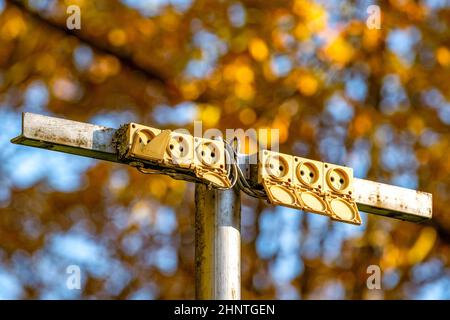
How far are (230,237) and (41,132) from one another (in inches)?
45.0

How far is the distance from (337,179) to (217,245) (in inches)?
34.0

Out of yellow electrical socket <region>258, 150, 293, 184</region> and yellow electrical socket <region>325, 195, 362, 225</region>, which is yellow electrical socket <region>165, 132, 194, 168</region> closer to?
yellow electrical socket <region>258, 150, 293, 184</region>

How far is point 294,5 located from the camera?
13.8 metres

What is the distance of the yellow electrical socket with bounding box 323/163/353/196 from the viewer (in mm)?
7887

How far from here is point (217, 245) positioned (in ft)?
24.6

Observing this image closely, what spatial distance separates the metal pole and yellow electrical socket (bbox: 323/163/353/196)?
0.55 meters

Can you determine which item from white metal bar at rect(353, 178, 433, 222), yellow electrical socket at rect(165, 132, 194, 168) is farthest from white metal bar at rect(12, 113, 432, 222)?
white metal bar at rect(353, 178, 433, 222)

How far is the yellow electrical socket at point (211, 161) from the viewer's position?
7504 millimetres

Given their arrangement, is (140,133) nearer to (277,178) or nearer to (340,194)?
(277,178)

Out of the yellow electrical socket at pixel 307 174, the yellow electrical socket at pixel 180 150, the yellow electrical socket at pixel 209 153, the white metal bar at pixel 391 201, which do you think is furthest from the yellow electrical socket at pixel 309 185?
the yellow electrical socket at pixel 180 150

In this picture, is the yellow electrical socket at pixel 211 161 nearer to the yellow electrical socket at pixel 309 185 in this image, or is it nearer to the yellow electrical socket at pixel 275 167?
the yellow electrical socket at pixel 275 167

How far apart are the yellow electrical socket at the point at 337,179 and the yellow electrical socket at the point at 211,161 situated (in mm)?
632

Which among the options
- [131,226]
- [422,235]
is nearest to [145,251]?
[131,226]
